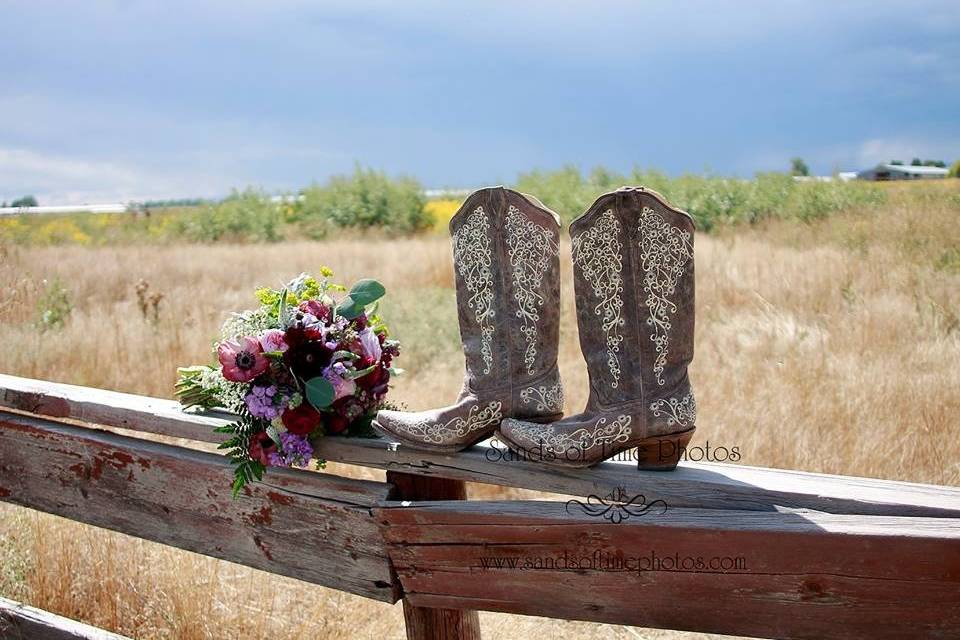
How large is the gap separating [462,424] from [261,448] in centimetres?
56

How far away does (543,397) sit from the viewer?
1827 mm

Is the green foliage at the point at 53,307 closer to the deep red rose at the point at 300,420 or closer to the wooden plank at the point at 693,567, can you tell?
the deep red rose at the point at 300,420

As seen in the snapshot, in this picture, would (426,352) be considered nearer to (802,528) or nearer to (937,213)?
(937,213)

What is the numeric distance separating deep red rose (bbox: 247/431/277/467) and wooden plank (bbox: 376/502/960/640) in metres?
0.36

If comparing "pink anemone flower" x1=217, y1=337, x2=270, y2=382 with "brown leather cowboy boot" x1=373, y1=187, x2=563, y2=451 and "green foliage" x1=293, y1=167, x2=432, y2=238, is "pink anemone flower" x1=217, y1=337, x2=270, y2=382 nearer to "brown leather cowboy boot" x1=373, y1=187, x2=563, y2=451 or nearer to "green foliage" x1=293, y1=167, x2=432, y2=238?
"brown leather cowboy boot" x1=373, y1=187, x2=563, y2=451

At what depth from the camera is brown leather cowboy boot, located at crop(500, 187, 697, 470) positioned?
5.48ft

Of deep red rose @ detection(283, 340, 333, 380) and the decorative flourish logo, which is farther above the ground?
deep red rose @ detection(283, 340, 333, 380)

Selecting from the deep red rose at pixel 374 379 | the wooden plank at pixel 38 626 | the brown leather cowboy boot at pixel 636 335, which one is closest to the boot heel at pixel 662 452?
the brown leather cowboy boot at pixel 636 335

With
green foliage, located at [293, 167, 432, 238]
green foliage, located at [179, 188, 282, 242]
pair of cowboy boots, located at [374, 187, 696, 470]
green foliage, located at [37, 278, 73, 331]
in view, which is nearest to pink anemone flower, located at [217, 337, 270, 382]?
pair of cowboy boots, located at [374, 187, 696, 470]

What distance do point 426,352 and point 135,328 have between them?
215 centimetres

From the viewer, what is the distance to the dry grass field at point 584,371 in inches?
113

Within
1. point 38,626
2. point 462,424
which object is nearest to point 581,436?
point 462,424

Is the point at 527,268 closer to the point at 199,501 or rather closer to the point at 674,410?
the point at 674,410

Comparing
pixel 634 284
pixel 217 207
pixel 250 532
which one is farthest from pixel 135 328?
pixel 217 207
